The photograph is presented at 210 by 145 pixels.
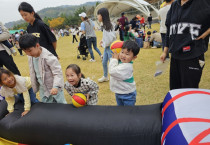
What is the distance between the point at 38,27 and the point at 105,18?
1306mm

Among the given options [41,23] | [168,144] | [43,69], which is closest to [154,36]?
[41,23]

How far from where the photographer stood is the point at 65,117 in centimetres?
159

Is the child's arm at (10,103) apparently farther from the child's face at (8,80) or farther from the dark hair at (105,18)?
the dark hair at (105,18)

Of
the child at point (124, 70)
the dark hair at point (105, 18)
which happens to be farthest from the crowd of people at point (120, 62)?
the dark hair at point (105, 18)

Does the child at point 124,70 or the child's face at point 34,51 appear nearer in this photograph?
the child at point 124,70

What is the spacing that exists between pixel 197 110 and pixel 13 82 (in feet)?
6.60

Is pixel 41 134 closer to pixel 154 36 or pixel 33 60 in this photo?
pixel 33 60

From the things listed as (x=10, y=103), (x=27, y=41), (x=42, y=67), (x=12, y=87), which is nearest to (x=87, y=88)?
(x=42, y=67)

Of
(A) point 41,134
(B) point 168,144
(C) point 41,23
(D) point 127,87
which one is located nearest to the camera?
(B) point 168,144

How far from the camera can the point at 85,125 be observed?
4.89 feet

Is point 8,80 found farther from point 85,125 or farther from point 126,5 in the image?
point 126,5

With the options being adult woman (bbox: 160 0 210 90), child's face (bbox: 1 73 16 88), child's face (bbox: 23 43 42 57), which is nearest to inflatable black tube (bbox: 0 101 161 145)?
child's face (bbox: 1 73 16 88)

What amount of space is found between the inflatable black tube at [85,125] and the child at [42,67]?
26 cm

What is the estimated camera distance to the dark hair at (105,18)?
2.96 m
